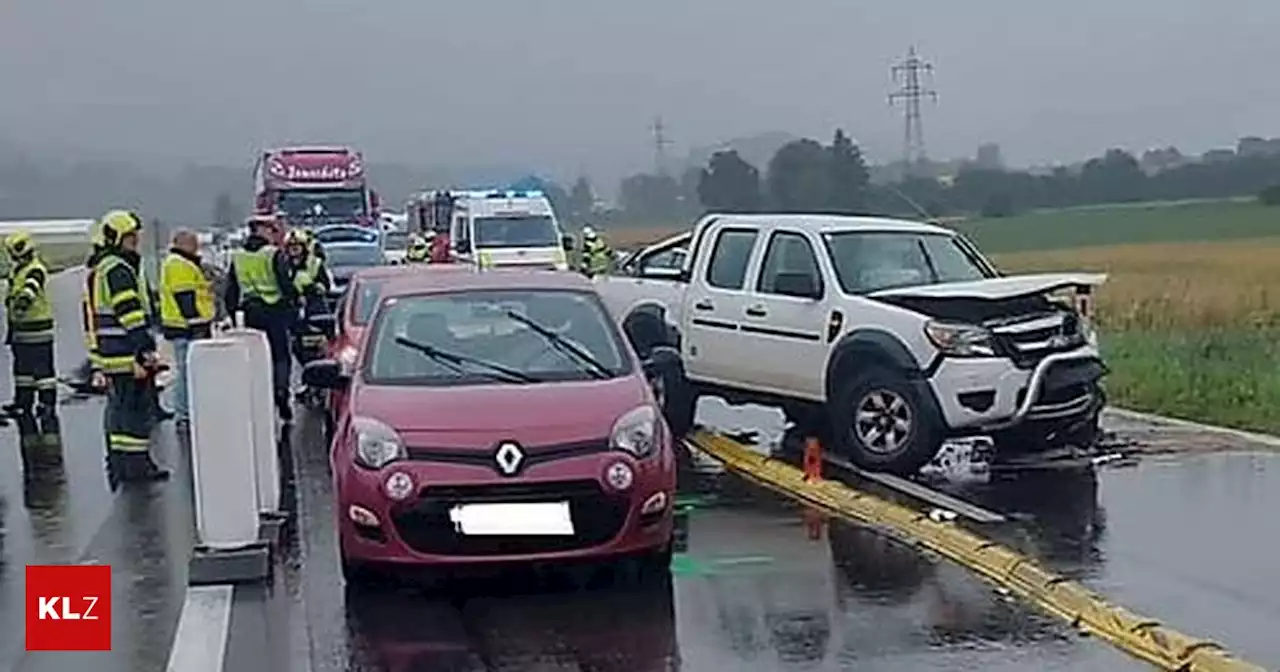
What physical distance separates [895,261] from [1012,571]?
4.82 metres

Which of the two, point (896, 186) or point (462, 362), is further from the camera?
point (896, 186)

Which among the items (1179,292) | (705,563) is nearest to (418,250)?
(1179,292)

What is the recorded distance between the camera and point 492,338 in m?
9.86

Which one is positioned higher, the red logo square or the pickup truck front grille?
the pickup truck front grille

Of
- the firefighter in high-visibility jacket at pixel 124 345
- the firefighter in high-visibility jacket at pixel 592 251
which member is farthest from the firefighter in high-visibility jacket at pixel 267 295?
the firefighter in high-visibility jacket at pixel 592 251

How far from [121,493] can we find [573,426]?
496 cm

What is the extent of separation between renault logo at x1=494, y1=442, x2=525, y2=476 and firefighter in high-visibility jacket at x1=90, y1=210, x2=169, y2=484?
4889 mm

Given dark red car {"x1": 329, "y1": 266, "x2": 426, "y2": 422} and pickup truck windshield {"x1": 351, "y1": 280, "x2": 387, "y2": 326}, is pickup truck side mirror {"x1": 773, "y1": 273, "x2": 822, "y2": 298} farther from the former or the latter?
pickup truck windshield {"x1": 351, "y1": 280, "x2": 387, "y2": 326}

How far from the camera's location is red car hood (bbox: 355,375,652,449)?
28.8 ft

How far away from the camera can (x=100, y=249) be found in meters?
12.9

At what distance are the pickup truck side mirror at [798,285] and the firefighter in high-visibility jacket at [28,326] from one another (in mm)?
6265

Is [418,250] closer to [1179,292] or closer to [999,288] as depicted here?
[1179,292]

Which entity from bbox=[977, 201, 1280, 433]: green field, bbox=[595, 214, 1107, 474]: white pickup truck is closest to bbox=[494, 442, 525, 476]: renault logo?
bbox=[595, 214, 1107, 474]: white pickup truck

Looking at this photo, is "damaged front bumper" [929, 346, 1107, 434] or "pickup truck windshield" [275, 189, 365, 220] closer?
"damaged front bumper" [929, 346, 1107, 434]
